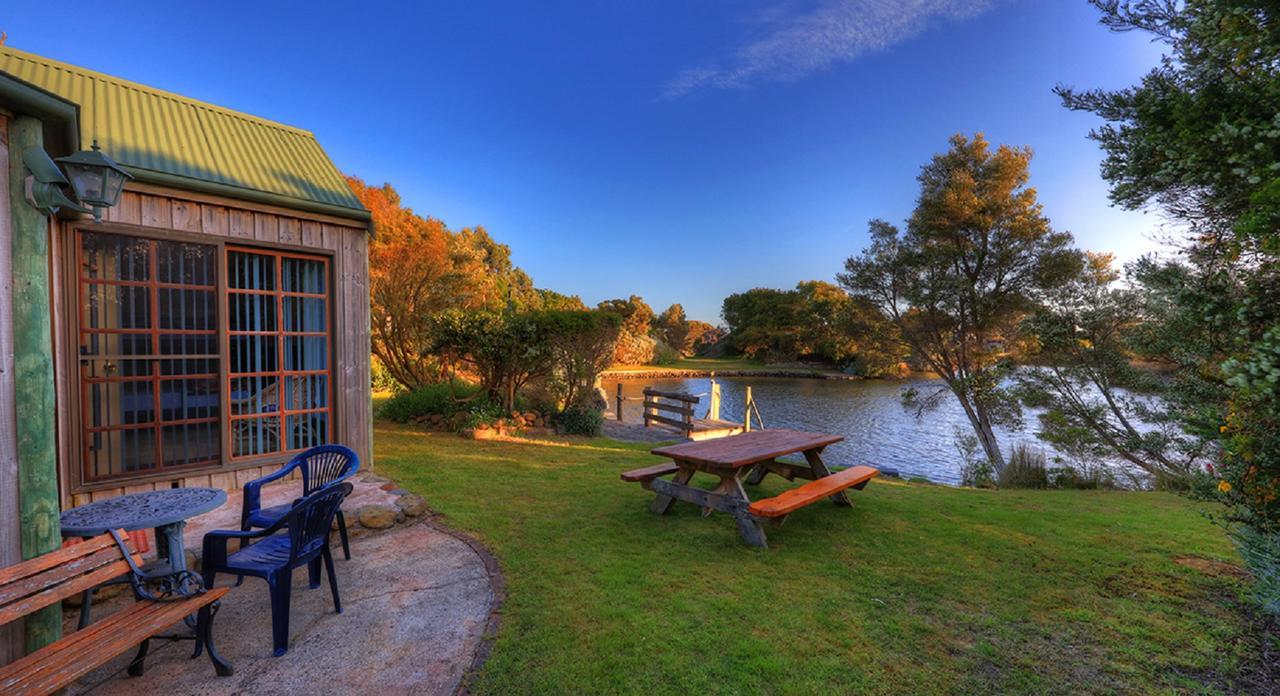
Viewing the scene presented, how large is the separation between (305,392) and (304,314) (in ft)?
3.01

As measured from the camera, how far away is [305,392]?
5.64 meters

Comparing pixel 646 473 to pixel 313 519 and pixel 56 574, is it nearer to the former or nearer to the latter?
pixel 313 519

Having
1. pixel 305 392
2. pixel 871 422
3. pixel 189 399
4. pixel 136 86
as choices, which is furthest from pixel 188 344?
pixel 871 422

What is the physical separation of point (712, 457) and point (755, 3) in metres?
9.49

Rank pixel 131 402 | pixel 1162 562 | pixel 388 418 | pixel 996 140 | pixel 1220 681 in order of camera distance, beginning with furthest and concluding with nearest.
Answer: pixel 996 140, pixel 388 418, pixel 131 402, pixel 1162 562, pixel 1220 681

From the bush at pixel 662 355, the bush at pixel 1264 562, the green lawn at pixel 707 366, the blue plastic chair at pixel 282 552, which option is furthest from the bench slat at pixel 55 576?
the bush at pixel 662 355

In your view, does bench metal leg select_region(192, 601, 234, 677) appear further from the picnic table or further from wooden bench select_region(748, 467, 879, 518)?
wooden bench select_region(748, 467, 879, 518)

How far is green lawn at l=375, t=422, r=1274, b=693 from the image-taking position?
2285mm

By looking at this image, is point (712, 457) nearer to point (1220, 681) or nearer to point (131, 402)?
point (1220, 681)

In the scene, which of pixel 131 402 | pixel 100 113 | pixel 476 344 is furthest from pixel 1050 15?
pixel 131 402

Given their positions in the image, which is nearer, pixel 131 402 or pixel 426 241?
pixel 131 402

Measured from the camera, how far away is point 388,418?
1078 cm

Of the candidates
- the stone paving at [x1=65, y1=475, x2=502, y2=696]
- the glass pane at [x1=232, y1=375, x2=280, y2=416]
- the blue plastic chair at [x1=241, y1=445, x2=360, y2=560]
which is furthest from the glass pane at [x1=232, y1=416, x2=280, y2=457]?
the blue plastic chair at [x1=241, y1=445, x2=360, y2=560]

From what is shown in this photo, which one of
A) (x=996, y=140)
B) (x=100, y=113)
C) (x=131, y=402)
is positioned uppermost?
(x=996, y=140)
